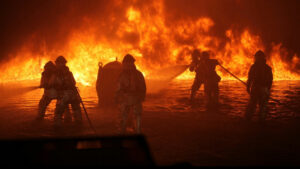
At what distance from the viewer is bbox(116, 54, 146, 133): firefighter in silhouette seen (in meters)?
5.94

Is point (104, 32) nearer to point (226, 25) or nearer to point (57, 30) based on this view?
point (57, 30)

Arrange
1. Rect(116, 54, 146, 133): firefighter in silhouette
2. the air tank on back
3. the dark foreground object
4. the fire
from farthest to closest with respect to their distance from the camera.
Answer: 1. the fire
2. the air tank on back
3. Rect(116, 54, 146, 133): firefighter in silhouette
4. the dark foreground object

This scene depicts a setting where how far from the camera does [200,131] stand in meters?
6.62

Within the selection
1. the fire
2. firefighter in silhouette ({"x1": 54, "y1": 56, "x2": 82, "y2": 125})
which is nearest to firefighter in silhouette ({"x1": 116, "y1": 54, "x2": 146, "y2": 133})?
firefighter in silhouette ({"x1": 54, "y1": 56, "x2": 82, "y2": 125})

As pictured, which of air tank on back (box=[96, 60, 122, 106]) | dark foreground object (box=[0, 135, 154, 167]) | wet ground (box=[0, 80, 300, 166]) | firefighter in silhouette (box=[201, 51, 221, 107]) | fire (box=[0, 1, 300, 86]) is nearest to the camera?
dark foreground object (box=[0, 135, 154, 167])

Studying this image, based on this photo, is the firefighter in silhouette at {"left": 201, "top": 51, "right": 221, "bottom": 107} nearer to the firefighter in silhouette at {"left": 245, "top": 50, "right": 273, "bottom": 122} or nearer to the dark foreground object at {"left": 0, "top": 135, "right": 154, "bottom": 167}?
the firefighter in silhouette at {"left": 245, "top": 50, "right": 273, "bottom": 122}

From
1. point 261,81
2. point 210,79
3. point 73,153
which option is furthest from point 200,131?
point 73,153

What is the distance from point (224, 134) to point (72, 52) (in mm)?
20046

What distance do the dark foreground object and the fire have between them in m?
20.8

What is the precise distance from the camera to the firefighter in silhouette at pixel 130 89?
594cm

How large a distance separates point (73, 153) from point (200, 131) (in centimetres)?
491

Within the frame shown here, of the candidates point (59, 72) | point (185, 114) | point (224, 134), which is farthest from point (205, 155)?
point (59, 72)

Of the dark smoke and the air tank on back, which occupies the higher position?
the dark smoke

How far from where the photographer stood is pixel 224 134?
626 cm
